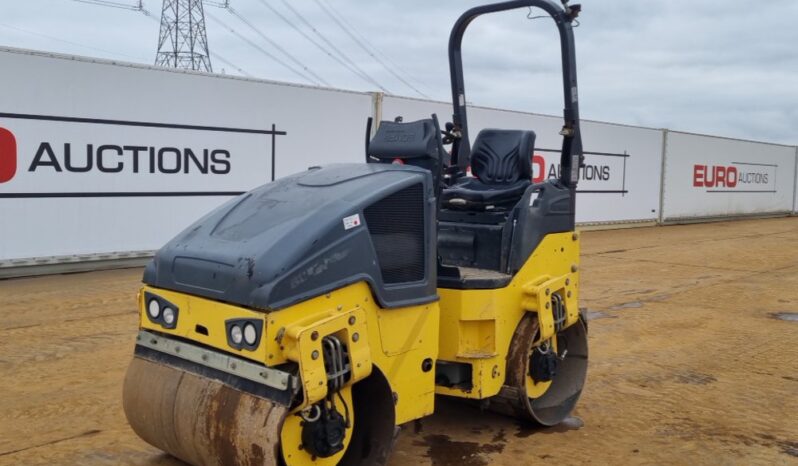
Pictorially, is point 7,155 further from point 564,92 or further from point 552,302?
point 552,302

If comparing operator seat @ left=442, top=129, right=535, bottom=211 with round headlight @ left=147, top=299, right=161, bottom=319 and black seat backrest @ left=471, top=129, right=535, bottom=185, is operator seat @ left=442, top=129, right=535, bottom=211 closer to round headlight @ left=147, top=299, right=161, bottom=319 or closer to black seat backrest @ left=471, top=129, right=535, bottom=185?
black seat backrest @ left=471, top=129, right=535, bottom=185

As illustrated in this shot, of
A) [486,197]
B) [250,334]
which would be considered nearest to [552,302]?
[486,197]

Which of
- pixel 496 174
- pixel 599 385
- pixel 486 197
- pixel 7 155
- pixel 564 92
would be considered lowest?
pixel 599 385

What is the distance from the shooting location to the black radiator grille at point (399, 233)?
3.35 metres

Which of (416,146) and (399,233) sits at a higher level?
(416,146)

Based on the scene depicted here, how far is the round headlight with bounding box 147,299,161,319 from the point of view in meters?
3.28

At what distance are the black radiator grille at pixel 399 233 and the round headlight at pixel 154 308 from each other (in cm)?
97

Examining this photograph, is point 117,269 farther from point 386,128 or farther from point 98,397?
point 386,128

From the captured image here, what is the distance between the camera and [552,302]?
4309 millimetres

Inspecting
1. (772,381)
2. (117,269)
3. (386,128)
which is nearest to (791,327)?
(772,381)

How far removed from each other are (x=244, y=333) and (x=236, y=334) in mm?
46

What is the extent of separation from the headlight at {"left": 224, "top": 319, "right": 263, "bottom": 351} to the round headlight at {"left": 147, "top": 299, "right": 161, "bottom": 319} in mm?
486

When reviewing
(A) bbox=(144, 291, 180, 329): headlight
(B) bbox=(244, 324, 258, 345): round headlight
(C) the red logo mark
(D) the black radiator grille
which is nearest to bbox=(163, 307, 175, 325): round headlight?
(A) bbox=(144, 291, 180, 329): headlight

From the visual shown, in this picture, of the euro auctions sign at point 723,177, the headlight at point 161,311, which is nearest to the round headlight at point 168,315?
the headlight at point 161,311
